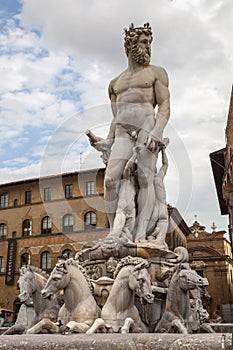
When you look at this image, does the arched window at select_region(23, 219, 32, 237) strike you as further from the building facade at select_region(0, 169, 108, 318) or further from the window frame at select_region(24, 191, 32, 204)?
the window frame at select_region(24, 191, 32, 204)

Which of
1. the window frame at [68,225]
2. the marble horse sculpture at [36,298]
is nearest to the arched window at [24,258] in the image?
the window frame at [68,225]

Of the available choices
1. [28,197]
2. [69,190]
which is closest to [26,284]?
[69,190]

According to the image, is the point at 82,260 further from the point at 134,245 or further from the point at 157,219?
the point at 157,219

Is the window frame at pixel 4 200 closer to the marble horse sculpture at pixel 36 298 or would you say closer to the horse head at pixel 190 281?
the marble horse sculpture at pixel 36 298

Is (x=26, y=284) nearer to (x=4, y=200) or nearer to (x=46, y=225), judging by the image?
(x=46, y=225)

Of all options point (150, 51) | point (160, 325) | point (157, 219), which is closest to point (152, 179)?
point (157, 219)

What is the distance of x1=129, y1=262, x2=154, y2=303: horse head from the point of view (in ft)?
18.5

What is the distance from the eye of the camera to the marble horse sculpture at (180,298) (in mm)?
5949

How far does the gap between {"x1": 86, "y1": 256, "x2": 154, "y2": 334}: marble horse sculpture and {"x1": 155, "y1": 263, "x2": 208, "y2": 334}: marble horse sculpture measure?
32 cm

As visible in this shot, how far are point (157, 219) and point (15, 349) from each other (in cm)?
477

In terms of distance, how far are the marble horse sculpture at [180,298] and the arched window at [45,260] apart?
3691 centimetres

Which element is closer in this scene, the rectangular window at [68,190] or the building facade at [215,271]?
the rectangular window at [68,190]

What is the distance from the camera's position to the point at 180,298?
6039mm

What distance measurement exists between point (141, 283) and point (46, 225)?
39.8 m
